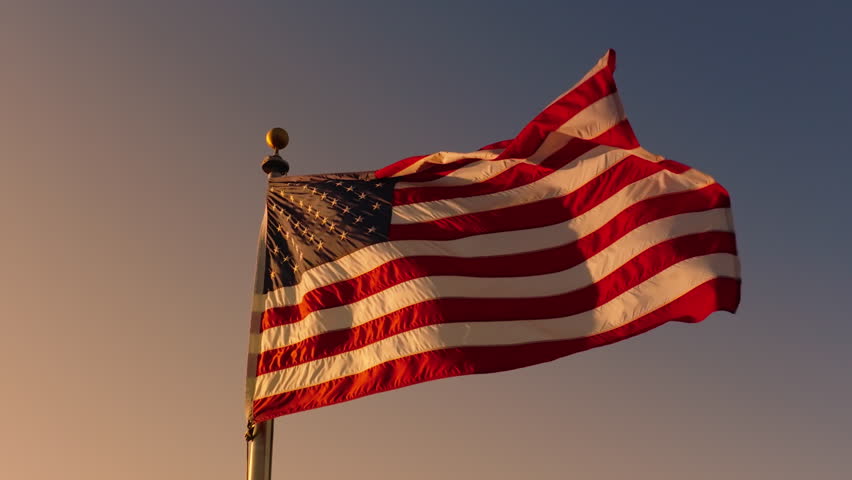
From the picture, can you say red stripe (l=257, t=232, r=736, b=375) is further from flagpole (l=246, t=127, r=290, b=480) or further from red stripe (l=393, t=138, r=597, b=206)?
red stripe (l=393, t=138, r=597, b=206)

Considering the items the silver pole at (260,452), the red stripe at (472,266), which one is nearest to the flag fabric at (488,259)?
the red stripe at (472,266)

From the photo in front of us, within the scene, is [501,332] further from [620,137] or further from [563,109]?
[563,109]

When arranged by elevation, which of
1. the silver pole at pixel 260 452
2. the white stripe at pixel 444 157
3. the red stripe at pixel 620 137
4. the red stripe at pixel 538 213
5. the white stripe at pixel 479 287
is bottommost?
the silver pole at pixel 260 452

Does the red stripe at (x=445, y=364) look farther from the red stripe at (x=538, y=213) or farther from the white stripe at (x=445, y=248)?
the red stripe at (x=538, y=213)

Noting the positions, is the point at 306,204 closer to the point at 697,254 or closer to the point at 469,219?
the point at 469,219

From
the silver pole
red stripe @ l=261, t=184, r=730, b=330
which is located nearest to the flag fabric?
red stripe @ l=261, t=184, r=730, b=330

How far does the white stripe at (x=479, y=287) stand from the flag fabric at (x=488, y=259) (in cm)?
2

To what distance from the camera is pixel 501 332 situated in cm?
1262

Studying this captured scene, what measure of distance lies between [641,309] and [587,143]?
8.48ft

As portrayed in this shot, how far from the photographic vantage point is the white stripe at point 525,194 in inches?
524

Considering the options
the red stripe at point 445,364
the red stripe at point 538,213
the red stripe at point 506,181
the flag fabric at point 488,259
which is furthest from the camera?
the red stripe at point 506,181

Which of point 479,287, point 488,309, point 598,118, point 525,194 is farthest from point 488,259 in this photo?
point 598,118

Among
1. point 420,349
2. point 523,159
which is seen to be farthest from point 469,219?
point 420,349

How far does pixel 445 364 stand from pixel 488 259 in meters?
1.76
